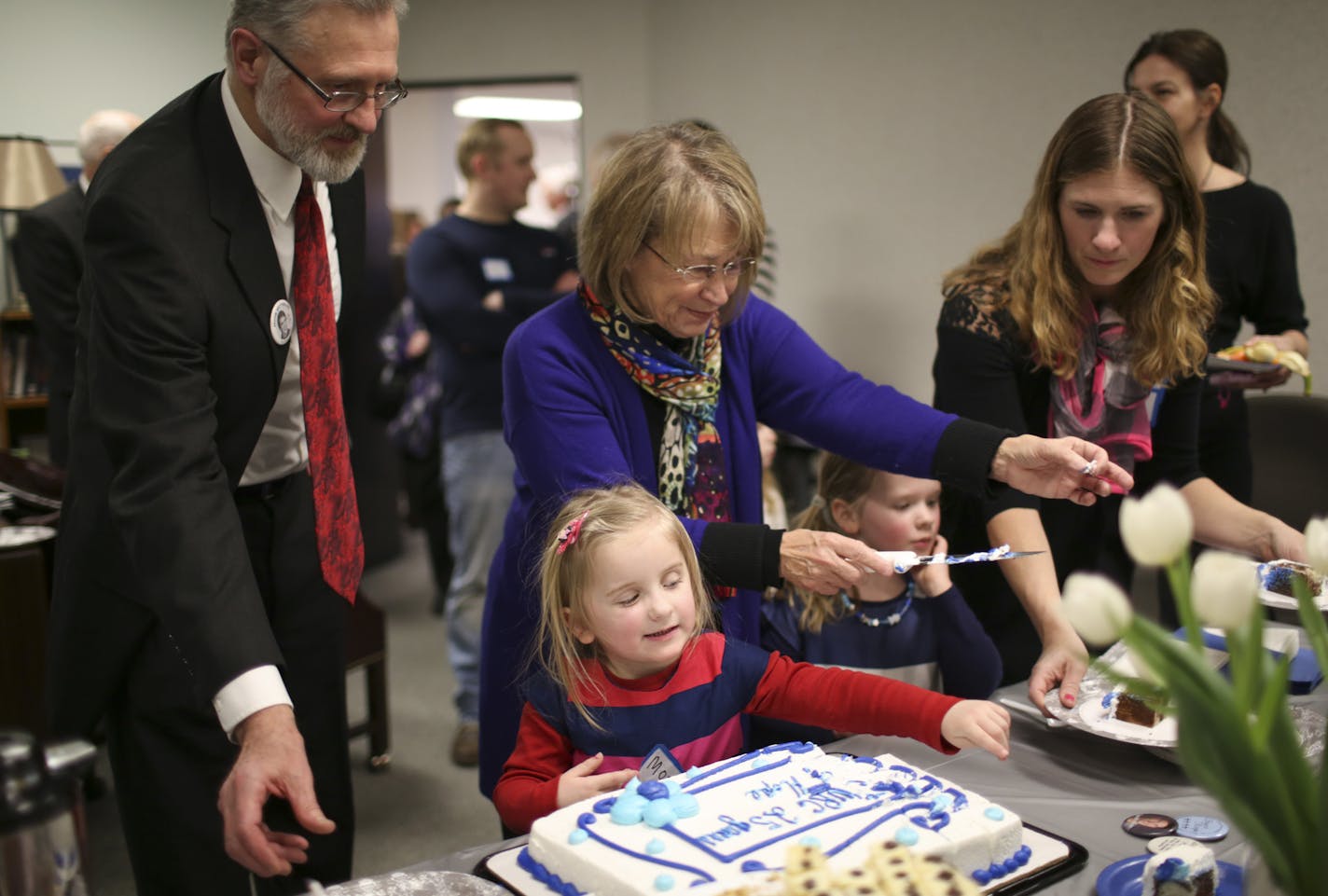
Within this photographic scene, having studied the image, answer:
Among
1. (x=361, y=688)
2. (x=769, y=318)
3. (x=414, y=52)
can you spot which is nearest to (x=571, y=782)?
(x=769, y=318)

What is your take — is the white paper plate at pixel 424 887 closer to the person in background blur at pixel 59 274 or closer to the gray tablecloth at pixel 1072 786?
the gray tablecloth at pixel 1072 786

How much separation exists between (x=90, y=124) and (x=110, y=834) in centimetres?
209

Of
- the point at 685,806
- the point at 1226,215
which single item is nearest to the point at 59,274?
the point at 685,806

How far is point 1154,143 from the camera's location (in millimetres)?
1815

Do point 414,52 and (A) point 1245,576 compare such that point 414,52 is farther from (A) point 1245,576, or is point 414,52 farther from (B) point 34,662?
(A) point 1245,576

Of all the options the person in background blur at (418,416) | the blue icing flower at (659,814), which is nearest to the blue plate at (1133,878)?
the blue icing flower at (659,814)

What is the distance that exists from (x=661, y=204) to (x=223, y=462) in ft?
2.26

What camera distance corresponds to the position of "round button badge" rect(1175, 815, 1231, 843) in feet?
4.12

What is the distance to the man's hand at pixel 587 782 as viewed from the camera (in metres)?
1.37

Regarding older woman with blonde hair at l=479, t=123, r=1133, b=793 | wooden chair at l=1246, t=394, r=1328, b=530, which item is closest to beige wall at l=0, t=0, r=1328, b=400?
wooden chair at l=1246, t=394, r=1328, b=530

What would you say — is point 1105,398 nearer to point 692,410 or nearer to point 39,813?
point 692,410

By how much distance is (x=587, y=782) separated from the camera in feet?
4.53

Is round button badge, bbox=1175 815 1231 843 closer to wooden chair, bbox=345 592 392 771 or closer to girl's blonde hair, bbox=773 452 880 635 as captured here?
girl's blonde hair, bbox=773 452 880 635

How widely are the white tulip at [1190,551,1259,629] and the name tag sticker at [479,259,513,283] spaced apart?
3.25 metres
